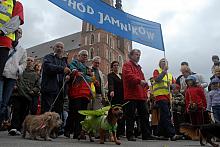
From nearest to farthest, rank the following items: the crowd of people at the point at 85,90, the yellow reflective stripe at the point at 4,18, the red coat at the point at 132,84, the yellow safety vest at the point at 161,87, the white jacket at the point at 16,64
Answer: the yellow reflective stripe at the point at 4,18 → the white jacket at the point at 16,64 → the crowd of people at the point at 85,90 → the red coat at the point at 132,84 → the yellow safety vest at the point at 161,87

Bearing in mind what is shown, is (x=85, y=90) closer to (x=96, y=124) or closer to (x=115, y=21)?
(x=96, y=124)

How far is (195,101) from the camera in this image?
8.03 metres

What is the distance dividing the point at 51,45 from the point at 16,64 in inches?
3020

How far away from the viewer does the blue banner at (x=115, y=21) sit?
7182mm

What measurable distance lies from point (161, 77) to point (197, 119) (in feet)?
5.04

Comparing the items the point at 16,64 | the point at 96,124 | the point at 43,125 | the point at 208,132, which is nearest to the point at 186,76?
the point at 208,132

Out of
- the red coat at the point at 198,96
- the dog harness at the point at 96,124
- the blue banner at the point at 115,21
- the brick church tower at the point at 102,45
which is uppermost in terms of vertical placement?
the brick church tower at the point at 102,45

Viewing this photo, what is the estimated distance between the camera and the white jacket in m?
5.69

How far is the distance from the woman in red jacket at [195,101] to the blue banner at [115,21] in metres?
1.48

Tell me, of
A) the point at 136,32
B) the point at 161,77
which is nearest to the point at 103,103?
the point at 161,77

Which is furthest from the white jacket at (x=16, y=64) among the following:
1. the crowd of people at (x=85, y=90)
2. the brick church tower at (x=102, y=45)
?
the brick church tower at (x=102, y=45)

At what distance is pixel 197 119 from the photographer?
811 cm

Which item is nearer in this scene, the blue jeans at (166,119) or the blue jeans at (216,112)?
the blue jeans at (166,119)

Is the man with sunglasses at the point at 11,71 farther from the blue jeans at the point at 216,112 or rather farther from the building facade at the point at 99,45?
the building facade at the point at 99,45
